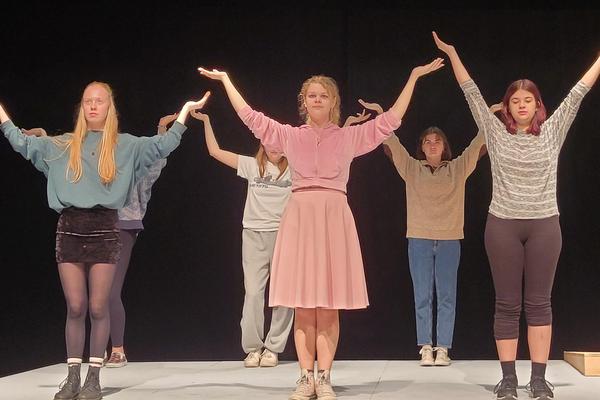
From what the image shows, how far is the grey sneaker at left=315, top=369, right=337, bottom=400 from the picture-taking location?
140 inches

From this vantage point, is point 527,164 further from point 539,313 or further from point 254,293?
point 254,293

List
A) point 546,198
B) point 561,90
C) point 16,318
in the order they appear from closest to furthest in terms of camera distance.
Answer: point 546,198 → point 561,90 → point 16,318

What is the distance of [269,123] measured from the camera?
12.4 feet

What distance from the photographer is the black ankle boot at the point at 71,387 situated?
3.62 m

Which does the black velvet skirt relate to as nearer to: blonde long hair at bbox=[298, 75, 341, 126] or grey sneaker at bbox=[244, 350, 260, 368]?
blonde long hair at bbox=[298, 75, 341, 126]

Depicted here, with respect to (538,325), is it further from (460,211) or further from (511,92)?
(460,211)

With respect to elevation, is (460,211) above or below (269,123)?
below

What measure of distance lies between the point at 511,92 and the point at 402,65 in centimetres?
214

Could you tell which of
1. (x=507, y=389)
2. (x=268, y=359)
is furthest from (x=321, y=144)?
(x=268, y=359)

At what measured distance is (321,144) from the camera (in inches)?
146

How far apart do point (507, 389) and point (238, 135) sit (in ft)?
9.71

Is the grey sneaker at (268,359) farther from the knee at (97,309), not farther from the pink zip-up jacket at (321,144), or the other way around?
the pink zip-up jacket at (321,144)

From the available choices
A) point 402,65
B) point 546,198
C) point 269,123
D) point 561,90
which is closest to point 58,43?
point 402,65

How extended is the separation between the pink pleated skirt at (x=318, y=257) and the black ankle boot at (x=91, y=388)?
799 millimetres
